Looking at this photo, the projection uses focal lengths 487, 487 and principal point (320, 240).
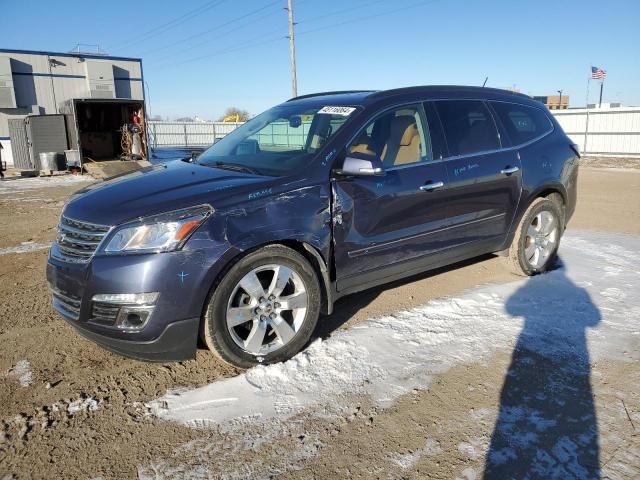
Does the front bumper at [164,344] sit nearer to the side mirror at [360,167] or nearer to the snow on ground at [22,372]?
the snow on ground at [22,372]

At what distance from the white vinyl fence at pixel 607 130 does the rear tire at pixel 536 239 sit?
2094 cm

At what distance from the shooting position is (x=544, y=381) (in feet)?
10.0

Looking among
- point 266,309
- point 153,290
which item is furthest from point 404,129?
point 153,290

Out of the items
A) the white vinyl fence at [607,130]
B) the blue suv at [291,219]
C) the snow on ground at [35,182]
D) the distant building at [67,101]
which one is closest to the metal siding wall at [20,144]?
the distant building at [67,101]

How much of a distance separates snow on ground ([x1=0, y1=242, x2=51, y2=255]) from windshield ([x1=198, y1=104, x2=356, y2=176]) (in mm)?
3368

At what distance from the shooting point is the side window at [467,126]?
420cm

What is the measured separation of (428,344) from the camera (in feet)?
11.7

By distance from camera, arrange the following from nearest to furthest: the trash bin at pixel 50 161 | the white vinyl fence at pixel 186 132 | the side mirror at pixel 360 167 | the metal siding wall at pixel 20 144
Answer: the side mirror at pixel 360 167
the trash bin at pixel 50 161
the metal siding wall at pixel 20 144
the white vinyl fence at pixel 186 132

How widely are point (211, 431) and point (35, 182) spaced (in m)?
15.0

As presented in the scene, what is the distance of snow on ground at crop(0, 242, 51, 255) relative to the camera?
6215 mm

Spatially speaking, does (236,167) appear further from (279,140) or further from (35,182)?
(35,182)

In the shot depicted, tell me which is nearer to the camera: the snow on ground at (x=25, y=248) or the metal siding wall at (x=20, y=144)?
the snow on ground at (x=25, y=248)

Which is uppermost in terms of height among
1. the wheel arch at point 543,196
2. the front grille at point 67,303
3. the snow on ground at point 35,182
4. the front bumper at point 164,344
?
the wheel arch at point 543,196

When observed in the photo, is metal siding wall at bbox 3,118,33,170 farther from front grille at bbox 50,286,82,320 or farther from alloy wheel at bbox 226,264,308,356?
alloy wheel at bbox 226,264,308,356
